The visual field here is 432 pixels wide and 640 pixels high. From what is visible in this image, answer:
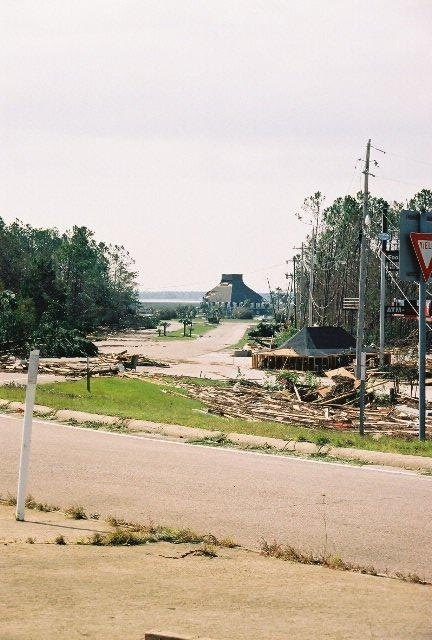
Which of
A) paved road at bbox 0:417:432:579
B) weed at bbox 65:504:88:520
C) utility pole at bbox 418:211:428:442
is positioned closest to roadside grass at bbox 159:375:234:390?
utility pole at bbox 418:211:428:442

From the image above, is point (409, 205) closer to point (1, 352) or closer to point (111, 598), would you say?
point (1, 352)

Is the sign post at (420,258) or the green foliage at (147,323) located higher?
the sign post at (420,258)

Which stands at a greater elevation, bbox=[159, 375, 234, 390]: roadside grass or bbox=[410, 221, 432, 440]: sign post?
bbox=[410, 221, 432, 440]: sign post

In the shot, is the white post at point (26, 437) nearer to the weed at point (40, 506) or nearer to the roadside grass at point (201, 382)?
the weed at point (40, 506)

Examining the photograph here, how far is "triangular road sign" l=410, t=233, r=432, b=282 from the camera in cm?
1431

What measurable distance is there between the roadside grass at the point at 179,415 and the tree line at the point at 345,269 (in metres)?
38.0

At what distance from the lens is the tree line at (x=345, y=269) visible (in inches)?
3027

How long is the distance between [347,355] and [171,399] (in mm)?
23170

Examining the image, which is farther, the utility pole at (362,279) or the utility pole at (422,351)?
the utility pole at (362,279)

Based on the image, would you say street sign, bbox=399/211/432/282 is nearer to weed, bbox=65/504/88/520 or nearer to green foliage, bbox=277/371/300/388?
weed, bbox=65/504/88/520

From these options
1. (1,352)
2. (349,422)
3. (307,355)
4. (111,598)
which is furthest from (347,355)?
(111,598)

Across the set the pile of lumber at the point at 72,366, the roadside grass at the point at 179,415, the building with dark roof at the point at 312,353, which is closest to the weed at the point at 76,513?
the roadside grass at the point at 179,415

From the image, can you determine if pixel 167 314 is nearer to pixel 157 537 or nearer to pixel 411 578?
pixel 157 537

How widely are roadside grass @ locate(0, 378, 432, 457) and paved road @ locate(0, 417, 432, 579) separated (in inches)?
54.6
